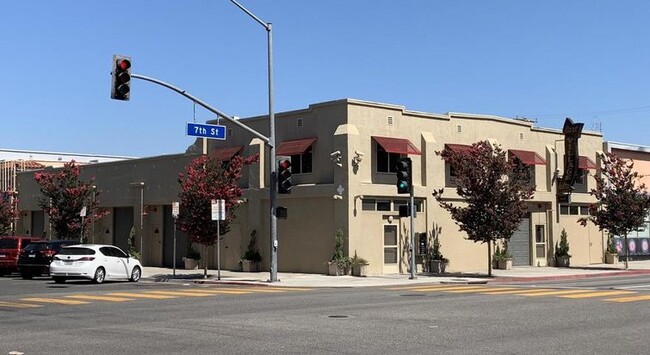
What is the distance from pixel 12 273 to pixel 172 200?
846 centimetres

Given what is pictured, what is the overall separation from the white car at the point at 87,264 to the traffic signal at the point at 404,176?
36.2 ft

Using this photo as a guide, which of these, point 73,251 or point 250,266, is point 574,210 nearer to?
point 250,266

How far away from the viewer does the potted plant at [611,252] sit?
1636 inches

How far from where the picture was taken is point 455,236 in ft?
114

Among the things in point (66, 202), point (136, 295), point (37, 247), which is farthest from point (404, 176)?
point (66, 202)

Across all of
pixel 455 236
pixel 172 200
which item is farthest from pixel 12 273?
pixel 455 236

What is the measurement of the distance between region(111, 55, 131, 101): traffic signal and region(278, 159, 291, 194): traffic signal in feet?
23.9

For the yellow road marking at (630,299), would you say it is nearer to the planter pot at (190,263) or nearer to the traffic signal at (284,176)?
the traffic signal at (284,176)

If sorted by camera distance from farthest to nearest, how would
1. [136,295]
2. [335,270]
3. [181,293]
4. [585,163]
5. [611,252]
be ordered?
[611,252]
[585,163]
[335,270]
[181,293]
[136,295]

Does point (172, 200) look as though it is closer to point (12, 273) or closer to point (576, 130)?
point (12, 273)

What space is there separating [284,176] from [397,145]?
23.7 ft

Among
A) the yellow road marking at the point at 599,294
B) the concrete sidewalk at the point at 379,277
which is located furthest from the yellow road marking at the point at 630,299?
the concrete sidewalk at the point at 379,277

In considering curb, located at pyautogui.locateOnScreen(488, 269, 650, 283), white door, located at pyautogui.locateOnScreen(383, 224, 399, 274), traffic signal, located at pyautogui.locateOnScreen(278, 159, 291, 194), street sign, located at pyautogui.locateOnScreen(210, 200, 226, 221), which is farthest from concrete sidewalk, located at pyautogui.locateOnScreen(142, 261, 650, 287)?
traffic signal, located at pyautogui.locateOnScreen(278, 159, 291, 194)

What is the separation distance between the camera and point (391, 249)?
32.4 meters
